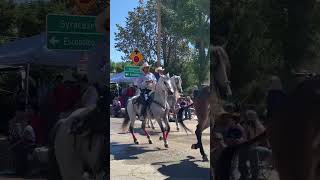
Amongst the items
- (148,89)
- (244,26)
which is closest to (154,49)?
(148,89)

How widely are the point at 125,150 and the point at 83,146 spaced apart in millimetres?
326

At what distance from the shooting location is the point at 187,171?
4.00 metres

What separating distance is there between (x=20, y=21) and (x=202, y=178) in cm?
183

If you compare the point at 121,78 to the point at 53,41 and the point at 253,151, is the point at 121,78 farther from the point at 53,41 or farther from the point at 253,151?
the point at 253,151

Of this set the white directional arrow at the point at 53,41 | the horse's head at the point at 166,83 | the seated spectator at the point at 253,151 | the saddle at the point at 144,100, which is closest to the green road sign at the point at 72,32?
the white directional arrow at the point at 53,41

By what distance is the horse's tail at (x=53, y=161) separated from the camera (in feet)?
12.4

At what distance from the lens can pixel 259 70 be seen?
3.89 m

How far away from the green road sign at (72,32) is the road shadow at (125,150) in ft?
2.62

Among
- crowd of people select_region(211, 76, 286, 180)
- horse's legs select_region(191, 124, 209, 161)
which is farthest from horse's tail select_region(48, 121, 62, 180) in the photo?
crowd of people select_region(211, 76, 286, 180)

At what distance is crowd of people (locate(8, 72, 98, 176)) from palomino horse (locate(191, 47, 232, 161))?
83cm

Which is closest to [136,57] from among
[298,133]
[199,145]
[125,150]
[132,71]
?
[132,71]

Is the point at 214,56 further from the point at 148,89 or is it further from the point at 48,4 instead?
A: the point at 48,4

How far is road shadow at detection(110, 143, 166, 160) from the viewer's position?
3914mm

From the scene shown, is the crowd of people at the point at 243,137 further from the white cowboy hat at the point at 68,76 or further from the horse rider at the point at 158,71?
the white cowboy hat at the point at 68,76
